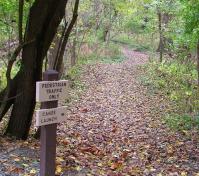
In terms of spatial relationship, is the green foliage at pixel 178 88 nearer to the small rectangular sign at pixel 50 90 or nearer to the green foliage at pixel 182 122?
the green foliage at pixel 182 122

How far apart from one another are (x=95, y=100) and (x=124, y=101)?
1.14 meters

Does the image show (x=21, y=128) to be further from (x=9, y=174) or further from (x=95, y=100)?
(x=95, y=100)

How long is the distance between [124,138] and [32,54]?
3.57m

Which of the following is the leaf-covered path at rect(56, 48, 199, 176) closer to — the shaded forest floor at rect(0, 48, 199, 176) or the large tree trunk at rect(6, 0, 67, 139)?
the shaded forest floor at rect(0, 48, 199, 176)

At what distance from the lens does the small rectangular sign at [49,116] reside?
4598 millimetres

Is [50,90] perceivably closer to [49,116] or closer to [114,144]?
[49,116]

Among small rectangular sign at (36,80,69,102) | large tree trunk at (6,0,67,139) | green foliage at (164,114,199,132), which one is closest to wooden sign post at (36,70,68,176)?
small rectangular sign at (36,80,69,102)

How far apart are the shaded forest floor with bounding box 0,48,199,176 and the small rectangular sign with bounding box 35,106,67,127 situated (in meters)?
1.47

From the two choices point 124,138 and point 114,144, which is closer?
point 114,144

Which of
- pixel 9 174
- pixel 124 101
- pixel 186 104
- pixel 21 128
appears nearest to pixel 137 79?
pixel 124 101

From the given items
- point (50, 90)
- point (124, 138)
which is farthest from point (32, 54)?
point (124, 138)

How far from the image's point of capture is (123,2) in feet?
91.0

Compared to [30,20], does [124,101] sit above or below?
below

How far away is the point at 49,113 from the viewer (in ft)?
15.5
